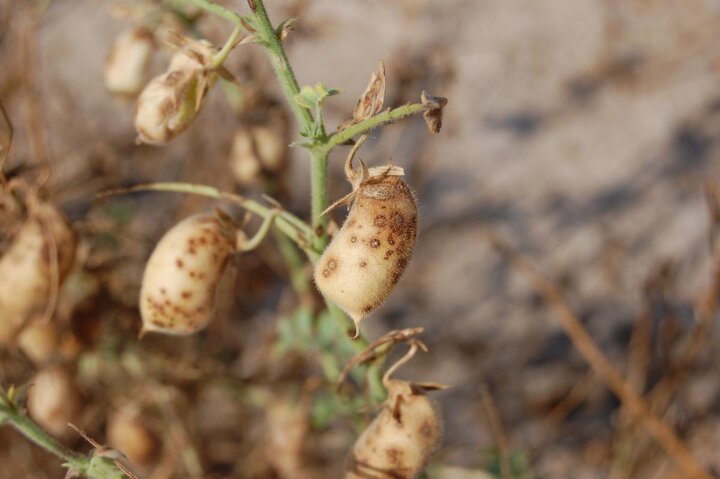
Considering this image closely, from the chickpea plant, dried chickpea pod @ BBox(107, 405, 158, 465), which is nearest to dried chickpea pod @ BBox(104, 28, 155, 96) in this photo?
the chickpea plant

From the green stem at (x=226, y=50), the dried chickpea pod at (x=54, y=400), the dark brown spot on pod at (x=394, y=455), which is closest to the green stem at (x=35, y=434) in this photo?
the dark brown spot on pod at (x=394, y=455)

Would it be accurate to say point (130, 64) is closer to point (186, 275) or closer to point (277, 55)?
point (186, 275)

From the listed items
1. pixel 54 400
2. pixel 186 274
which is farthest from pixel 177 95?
pixel 54 400

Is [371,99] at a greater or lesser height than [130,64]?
greater

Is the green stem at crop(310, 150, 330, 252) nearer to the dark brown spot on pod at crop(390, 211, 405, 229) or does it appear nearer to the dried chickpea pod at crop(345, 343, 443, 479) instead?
the dark brown spot on pod at crop(390, 211, 405, 229)

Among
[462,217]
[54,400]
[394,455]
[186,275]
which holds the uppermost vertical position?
[186,275]

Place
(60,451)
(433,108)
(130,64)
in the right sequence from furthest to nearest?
(130,64), (60,451), (433,108)

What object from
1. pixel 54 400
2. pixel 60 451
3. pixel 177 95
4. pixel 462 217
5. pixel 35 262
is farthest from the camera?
pixel 462 217

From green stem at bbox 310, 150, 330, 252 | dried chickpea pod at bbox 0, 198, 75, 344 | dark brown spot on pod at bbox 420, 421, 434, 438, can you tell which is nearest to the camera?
green stem at bbox 310, 150, 330, 252
